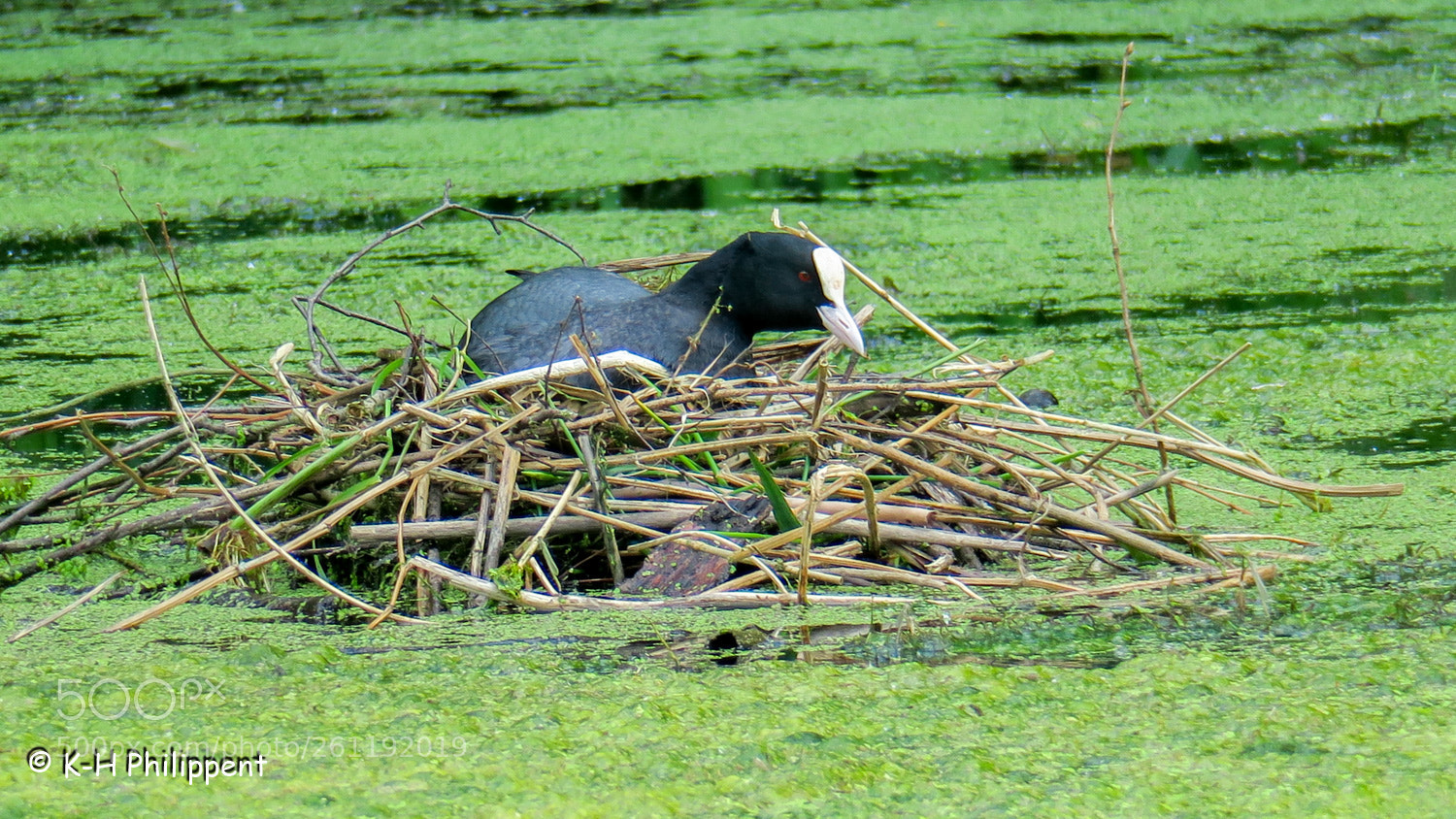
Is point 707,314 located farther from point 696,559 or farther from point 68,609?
point 68,609

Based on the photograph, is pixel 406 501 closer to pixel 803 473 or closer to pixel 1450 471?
pixel 803 473

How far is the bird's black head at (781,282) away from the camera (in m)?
2.95

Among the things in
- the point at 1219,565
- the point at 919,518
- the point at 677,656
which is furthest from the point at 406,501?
the point at 1219,565

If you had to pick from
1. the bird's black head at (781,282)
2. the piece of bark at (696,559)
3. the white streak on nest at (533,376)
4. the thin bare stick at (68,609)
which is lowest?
the thin bare stick at (68,609)

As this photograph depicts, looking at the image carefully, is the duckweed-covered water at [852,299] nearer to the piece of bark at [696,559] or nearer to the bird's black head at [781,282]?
the piece of bark at [696,559]

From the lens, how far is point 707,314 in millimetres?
3082

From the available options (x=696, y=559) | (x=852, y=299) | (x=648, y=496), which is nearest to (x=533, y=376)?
(x=648, y=496)

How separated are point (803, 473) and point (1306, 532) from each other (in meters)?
0.88

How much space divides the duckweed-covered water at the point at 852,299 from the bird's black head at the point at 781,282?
773mm

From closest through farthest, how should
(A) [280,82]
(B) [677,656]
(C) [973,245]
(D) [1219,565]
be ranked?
(B) [677,656] → (D) [1219,565] → (C) [973,245] → (A) [280,82]

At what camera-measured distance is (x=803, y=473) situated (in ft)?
8.55

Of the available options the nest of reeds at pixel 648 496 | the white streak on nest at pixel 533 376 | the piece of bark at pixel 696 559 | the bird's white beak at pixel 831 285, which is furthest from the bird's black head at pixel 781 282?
the piece of bark at pixel 696 559

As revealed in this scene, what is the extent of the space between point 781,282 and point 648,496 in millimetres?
588

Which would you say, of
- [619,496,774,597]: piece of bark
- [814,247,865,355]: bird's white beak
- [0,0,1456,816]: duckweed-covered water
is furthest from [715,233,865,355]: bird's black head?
[0,0,1456,816]: duckweed-covered water
